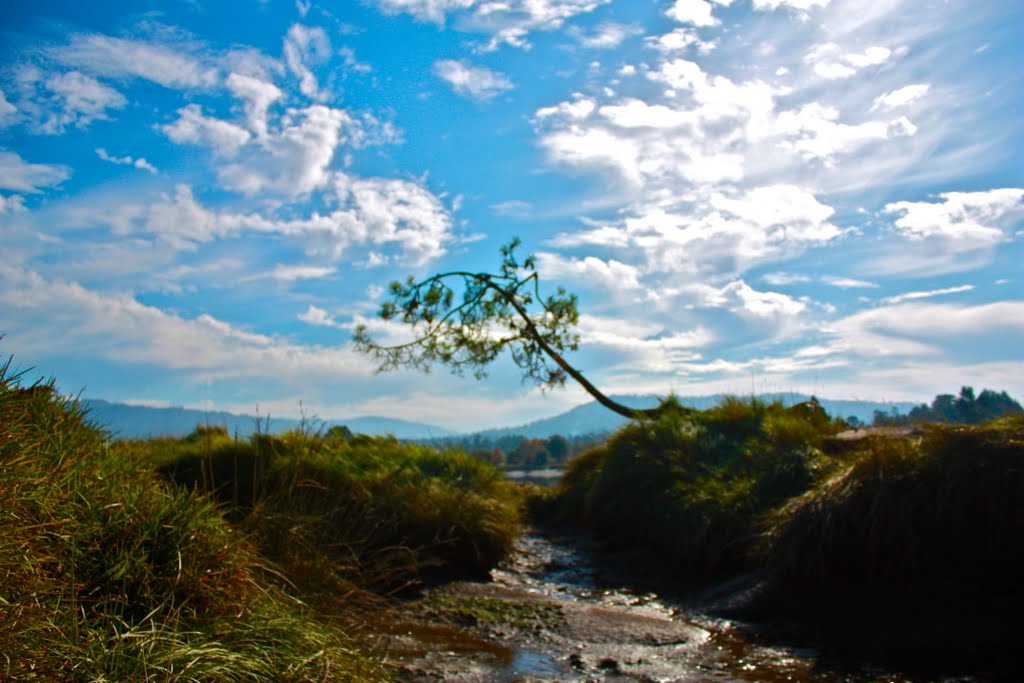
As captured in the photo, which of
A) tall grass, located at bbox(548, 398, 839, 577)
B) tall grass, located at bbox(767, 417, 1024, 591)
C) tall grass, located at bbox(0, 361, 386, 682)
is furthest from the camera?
tall grass, located at bbox(548, 398, 839, 577)

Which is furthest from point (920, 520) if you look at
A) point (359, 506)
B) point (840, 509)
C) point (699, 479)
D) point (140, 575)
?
point (140, 575)

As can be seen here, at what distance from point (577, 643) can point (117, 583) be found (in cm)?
309

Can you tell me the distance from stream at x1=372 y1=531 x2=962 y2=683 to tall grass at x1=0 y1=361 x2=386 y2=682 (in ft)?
2.70

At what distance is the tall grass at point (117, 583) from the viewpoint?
2.62m

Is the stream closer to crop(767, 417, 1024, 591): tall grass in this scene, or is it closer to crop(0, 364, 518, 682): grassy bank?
crop(0, 364, 518, 682): grassy bank

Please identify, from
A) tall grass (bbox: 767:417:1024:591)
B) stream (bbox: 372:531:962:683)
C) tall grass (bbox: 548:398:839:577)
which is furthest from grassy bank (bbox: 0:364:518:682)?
tall grass (bbox: 767:417:1024:591)

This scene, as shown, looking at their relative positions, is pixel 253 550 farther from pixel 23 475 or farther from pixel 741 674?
pixel 741 674

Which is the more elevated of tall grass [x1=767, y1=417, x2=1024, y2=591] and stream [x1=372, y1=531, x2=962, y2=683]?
tall grass [x1=767, y1=417, x2=1024, y2=591]

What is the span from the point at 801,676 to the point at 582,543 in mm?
5184

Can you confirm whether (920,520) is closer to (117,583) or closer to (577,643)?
(577,643)

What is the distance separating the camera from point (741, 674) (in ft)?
14.0

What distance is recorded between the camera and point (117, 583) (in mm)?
3375

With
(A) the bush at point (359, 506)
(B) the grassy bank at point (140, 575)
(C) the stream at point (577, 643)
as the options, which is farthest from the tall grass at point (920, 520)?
(B) the grassy bank at point (140, 575)

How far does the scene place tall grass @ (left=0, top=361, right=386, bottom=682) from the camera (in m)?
2.62
